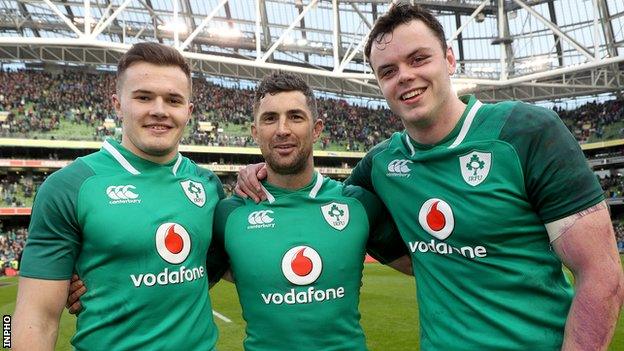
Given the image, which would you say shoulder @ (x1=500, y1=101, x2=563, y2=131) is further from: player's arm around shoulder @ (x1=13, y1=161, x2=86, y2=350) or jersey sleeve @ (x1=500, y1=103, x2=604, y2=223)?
player's arm around shoulder @ (x1=13, y1=161, x2=86, y2=350)

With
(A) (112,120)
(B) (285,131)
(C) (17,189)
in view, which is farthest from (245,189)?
(A) (112,120)

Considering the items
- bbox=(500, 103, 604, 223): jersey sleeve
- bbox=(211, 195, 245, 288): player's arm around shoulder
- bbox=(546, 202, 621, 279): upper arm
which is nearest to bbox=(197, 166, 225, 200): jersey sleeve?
bbox=(211, 195, 245, 288): player's arm around shoulder

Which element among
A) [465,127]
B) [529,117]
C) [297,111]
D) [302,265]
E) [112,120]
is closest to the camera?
[529,117]

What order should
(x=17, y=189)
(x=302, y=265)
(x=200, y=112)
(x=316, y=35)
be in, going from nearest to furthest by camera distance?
(x=302, y=265) → (x=17, y=189) → (x=200, y=112) → (x=316, y=35)

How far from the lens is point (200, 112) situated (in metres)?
40.3

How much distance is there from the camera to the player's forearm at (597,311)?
214cm

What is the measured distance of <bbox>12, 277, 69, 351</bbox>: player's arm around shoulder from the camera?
244 cm

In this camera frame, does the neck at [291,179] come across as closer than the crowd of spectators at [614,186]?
Yes

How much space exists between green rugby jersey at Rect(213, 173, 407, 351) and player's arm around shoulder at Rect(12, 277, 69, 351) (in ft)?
3.31

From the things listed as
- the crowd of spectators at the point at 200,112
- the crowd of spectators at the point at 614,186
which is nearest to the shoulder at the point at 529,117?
the crowd of spectators at the point at 200,112

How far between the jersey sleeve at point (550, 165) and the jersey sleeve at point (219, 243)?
1.70 meters

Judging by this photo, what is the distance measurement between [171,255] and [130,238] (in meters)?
0.23

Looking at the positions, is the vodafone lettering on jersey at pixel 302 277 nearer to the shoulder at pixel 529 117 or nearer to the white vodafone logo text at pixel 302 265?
the white vodafone logo text at pixel 302 265

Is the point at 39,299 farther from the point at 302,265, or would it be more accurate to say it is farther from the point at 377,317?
the point at 377,317
